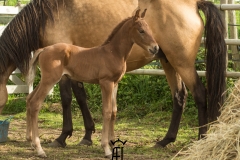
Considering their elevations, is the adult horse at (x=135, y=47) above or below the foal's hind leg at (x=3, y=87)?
above

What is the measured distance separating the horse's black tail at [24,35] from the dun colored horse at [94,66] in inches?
24.6

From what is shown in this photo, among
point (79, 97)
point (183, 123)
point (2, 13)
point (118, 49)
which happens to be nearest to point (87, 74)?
point (118, 49)

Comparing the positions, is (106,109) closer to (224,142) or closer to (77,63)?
(77,63)

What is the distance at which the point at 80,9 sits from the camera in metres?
6.20

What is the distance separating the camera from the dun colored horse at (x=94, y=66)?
5125 mm

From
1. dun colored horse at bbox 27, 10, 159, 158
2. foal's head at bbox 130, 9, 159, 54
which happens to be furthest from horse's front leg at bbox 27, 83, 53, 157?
foal's head at bbox 130, 9, 159, 54

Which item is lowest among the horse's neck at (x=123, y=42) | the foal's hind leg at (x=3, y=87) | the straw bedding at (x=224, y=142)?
the straw bedding at (x=224, y=142)

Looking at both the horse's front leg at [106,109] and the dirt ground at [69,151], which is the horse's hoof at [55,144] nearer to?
the dirt ground at [69,151]

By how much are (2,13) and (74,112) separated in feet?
6.94

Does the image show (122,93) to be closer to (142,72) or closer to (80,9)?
(142,72)

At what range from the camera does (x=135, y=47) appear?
20.1 feet

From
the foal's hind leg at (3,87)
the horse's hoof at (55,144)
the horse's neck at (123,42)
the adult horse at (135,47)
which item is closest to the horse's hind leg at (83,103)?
the adult horse at (135,47)

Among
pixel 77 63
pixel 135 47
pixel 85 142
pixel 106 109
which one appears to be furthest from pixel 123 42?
pixel 85 142

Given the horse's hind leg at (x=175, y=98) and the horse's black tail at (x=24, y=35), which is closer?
the horse's black tail at (x=24, y=35)
